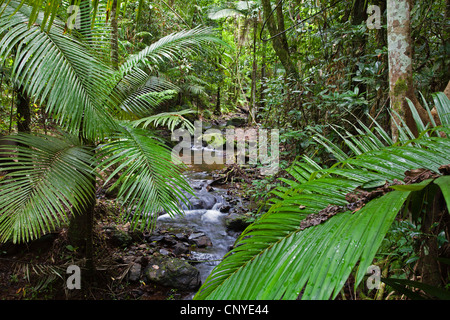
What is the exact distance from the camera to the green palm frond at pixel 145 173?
194cm

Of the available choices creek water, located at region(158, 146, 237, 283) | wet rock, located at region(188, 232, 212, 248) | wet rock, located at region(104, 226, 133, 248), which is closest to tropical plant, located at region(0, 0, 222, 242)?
creek water, located at region(158, 146, 237, 283)

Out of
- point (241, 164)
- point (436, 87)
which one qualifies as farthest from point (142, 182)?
point (241, 164)

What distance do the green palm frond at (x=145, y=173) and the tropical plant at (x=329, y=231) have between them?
1310 mm

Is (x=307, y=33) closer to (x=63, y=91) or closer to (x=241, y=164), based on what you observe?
(x=241, y=164)

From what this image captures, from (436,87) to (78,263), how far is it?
12.2ft

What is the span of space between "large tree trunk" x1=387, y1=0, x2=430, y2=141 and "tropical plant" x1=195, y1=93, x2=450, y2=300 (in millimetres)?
1037

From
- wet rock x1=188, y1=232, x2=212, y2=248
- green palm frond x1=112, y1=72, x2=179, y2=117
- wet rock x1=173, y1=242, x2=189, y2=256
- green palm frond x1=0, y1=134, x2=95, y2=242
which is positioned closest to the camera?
green palm frond x1=0, y1=134, x2=95, y2=242

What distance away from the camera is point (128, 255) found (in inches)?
131

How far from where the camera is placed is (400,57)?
1812 millimetres

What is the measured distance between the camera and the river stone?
303 centimetres

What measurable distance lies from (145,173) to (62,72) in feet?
3.21

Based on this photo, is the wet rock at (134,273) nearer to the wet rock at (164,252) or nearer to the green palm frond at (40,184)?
the wet rock at (164,252)

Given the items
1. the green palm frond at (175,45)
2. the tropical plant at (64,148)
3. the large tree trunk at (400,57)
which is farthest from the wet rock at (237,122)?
the large tree trunk at (400,57)

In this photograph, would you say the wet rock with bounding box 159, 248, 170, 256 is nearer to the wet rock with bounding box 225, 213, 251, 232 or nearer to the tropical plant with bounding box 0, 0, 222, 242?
the wet rock with bounding box 225, 213, 251, 232
